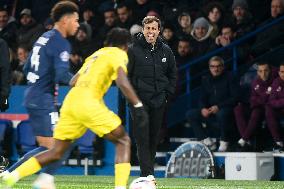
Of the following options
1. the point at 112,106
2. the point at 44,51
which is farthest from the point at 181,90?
the point at 44,51

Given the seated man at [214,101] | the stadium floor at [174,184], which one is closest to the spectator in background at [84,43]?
the seated man at [214,101]

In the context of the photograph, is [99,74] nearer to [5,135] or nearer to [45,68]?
[45,68]

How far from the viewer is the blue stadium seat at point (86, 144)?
16.8 m

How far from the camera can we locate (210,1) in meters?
18.6

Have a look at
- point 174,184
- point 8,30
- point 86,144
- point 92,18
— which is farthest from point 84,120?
point 8,30

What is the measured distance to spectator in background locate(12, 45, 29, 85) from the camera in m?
17.9

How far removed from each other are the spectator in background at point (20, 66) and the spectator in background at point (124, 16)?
1873 millimetres

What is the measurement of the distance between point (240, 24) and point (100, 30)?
119 inches

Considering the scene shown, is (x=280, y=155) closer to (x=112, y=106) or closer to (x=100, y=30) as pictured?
(x=112, y=106)

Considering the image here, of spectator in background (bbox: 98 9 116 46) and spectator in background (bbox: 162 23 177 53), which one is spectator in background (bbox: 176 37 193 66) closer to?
spectator in background (bbox: 162 23 177 53)

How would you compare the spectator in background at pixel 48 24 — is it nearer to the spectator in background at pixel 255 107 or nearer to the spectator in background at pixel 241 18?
the spectator in background at pixel 241 18

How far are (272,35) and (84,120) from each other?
7.86m

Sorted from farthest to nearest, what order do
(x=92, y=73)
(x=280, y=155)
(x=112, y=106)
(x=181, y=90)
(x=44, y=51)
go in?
(x=181, y=90), (x=112, y=106), (x=280, y=155), (x=44, y=51), (x=92, y=73)

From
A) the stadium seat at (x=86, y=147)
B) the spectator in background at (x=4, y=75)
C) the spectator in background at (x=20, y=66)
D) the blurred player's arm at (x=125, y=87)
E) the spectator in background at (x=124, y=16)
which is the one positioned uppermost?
the spectator in background at (x=124, y=16)
